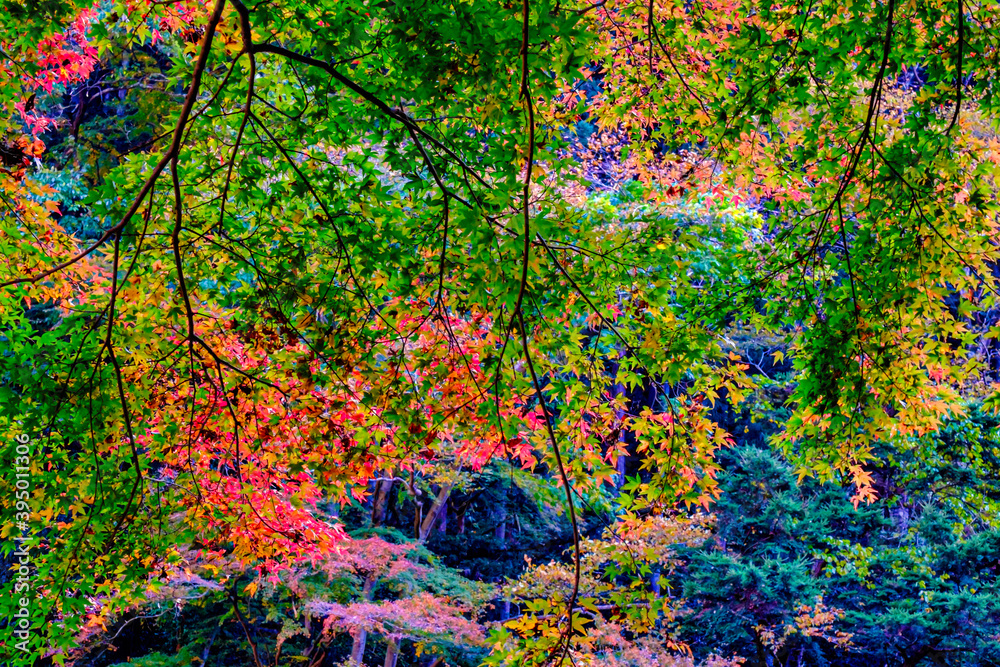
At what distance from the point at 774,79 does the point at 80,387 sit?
3.00 metres

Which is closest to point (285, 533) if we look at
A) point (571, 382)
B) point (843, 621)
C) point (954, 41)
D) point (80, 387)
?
point (80, 387)

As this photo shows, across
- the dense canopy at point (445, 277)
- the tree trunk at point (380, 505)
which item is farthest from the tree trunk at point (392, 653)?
the dense canopy at point (445, 277)

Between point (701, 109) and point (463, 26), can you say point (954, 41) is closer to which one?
point (701, 109)

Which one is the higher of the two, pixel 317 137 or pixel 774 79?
pixel 774 79

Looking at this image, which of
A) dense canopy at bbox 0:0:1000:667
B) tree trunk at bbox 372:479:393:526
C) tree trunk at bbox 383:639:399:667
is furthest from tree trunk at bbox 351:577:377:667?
dense canopy at bbox 0:0:1000:667

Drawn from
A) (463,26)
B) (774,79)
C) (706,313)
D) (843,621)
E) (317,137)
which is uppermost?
(774,79)

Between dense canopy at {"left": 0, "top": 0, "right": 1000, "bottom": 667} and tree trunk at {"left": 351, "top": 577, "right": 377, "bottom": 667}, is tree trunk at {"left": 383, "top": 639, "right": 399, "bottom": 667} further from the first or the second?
dense canopy at {"left": 0, "top": 0, "right": 1000, "bottom": 667}

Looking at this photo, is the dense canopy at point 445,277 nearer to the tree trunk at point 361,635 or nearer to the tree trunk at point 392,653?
the tree trunk at point 361,635

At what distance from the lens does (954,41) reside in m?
2.90

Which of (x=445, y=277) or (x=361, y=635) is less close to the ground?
(x=445, y=277)

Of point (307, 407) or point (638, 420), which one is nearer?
point (638, 420)

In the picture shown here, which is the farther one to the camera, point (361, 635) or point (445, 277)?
point (361, 635)

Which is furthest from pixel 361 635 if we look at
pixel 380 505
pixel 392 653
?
pixel 380 505

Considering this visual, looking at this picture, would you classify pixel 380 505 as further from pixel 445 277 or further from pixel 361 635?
pixel 445 277
